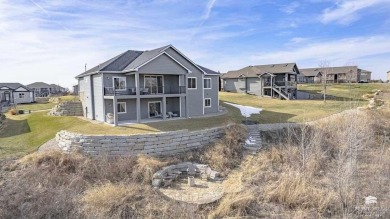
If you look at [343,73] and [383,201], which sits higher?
[343,73]

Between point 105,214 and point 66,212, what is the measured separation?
1831mm

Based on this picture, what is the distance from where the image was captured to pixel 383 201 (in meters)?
14.3

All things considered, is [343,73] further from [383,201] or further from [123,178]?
[123,178]

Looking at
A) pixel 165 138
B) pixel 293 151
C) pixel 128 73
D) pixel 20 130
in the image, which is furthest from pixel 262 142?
pixel 20 130

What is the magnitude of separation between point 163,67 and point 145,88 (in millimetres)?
2839

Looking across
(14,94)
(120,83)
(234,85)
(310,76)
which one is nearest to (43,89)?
(14,94)

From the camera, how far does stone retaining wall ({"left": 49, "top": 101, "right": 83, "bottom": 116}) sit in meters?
32.2

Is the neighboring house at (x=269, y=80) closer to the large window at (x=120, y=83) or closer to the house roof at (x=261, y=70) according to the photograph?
the house roof at (x=261, y=70)

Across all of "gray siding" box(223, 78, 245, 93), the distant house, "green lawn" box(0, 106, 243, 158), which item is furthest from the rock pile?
the distant house

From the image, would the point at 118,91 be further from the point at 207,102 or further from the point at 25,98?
the point at 25,98

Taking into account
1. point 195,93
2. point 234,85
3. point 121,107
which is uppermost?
point 234,85

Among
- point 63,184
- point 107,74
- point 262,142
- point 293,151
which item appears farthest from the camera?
point 107,74

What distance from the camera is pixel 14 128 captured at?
28266 mm

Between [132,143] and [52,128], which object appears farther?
[52,128]
